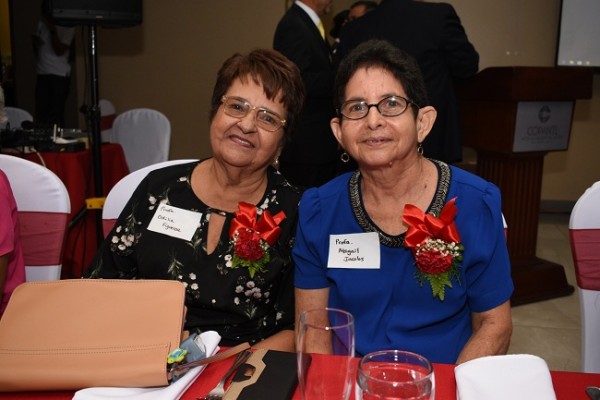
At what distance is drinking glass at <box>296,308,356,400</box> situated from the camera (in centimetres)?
84

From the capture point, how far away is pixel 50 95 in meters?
6.29

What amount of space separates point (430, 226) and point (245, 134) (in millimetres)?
630

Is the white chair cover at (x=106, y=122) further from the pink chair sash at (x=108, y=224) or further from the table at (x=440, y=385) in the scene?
the table at (x=440, y=385)

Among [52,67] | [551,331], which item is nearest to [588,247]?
[551,331]

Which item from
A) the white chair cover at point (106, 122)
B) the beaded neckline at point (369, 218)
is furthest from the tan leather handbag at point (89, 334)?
the white chair cover at point (106, 122)

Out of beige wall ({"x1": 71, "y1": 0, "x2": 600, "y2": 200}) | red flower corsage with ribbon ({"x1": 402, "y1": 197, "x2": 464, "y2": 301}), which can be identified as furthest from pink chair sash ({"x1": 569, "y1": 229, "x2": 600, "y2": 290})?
beige wall ({"x1": 71, "y1": 0, "x2": 600, "y2": 200})

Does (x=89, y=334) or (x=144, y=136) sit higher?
(x=89, y=334)

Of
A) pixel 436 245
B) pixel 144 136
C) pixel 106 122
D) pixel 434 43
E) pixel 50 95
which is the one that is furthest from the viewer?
pixel 50 95

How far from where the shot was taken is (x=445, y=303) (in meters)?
1.46

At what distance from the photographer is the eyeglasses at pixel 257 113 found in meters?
→ 1.71

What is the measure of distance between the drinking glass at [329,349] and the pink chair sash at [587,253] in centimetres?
93

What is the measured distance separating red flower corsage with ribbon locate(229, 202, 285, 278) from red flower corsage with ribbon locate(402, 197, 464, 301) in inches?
15.5

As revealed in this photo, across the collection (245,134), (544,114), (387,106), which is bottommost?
(544,114)

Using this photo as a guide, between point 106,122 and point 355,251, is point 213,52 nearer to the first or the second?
point 106,122
